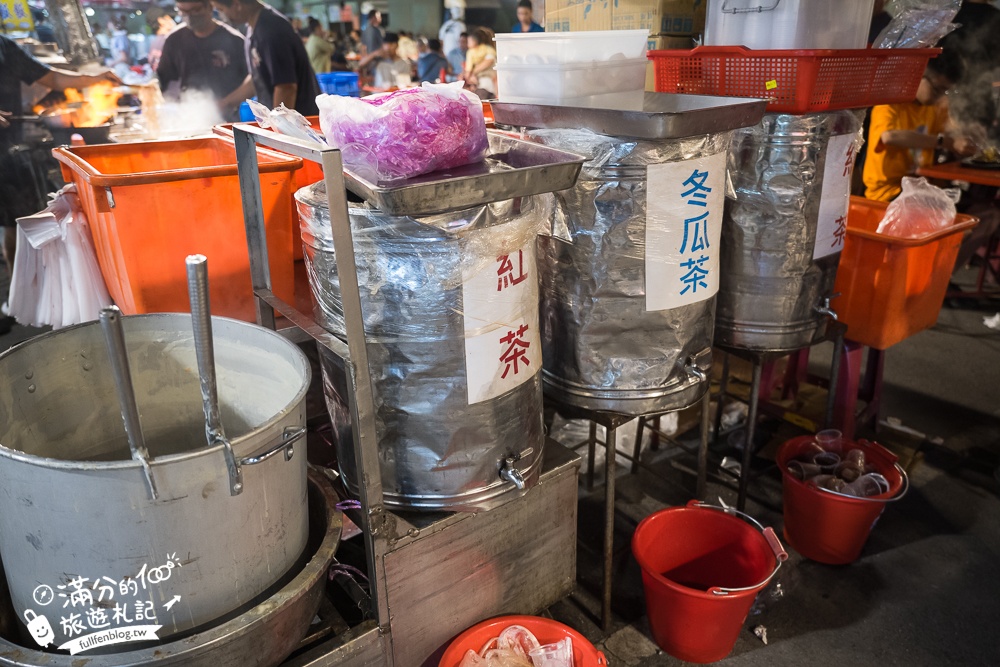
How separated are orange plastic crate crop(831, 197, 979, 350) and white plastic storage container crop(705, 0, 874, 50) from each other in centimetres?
63

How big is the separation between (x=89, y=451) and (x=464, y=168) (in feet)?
3.27

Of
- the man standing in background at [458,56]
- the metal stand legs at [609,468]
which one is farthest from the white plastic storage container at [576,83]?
the man standing in background at [458,56]

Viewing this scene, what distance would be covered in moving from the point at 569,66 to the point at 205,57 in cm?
343

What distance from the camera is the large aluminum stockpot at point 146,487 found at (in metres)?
1.02

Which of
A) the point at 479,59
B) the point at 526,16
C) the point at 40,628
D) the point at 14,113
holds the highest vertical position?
the point at 526,16

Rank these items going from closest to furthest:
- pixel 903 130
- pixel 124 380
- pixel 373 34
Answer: pixel 124 380
pixel 903 130
pixel 373 34

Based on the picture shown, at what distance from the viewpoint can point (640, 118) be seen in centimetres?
138

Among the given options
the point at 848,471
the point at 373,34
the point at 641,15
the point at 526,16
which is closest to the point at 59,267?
the point at 641,15

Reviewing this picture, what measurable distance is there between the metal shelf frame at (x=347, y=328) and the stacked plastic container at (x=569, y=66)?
680mm

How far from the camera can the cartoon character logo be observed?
114cm

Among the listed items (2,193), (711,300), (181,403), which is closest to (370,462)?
(181,403)

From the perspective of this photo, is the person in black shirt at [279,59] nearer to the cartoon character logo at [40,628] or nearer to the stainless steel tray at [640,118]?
the stainless steel tray at [640,118]

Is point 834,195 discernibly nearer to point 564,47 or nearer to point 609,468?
point 564,47

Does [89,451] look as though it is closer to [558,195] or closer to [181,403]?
[181,403]
